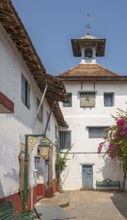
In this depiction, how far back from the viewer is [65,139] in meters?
25.0

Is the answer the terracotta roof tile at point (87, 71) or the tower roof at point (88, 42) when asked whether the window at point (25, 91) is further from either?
the tower roof at point (88, 42)

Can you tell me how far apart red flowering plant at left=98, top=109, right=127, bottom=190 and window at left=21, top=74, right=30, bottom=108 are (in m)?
9.82

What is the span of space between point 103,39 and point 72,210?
1579 cm

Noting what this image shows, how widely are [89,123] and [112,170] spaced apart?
336 centimetres

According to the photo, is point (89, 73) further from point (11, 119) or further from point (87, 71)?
point (11, 119)

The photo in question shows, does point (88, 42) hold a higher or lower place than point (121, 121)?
higher

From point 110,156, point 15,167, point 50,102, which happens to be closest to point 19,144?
point 15,167

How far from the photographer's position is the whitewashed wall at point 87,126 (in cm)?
2442

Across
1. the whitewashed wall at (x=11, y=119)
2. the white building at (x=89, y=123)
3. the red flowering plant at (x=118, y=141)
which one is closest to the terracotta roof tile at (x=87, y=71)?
the white building at (x=89, y=123)

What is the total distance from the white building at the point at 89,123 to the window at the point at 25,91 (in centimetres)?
1210

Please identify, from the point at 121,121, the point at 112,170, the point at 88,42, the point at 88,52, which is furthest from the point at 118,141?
the point at 88,52

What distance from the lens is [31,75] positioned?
43.6 feet

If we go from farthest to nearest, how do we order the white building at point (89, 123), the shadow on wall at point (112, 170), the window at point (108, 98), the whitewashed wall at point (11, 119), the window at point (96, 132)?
the window at point (108, 98)
the window at point (96, 132)
the white building at point (89, 123)
the shadow on wall at point (112, 170)
the whitewashed wall at point (11, 119)

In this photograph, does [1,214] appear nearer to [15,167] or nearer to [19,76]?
[15,167]
